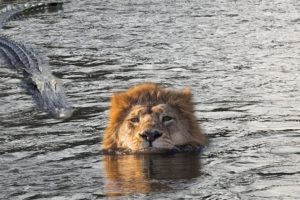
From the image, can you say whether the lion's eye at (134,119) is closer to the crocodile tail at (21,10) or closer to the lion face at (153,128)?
the lion face at (153,128)

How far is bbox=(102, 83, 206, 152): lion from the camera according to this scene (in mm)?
10273

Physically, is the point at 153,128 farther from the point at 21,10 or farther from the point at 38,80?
the point at 21,10

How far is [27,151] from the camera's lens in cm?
1107

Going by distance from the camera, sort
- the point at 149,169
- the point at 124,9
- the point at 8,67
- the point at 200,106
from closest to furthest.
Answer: the point at 149,169, the point at 200,106, the point at 8,67, the point at 124,9

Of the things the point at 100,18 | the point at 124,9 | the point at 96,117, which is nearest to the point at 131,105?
the point at 96,117

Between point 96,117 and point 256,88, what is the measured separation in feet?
11.6

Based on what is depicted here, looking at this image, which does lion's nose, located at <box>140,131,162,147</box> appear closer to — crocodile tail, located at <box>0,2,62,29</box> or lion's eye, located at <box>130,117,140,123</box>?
lion's eye, located at <box>130,117,140,123</box>

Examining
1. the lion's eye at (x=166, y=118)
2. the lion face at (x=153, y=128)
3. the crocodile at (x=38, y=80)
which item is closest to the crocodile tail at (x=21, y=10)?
the crocodile at (x=38, y=80)

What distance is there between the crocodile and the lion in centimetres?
294

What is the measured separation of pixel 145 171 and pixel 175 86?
675 cm

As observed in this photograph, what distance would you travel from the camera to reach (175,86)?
16.3 metres

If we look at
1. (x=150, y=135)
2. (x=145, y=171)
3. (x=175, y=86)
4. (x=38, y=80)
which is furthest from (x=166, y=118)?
(x=38, y=80)

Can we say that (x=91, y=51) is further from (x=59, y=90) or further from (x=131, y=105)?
(x=131, y=105)

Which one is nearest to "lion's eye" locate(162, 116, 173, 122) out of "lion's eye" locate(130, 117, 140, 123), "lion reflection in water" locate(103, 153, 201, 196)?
"lion's eye" locate(130, 117, 140, 123)
